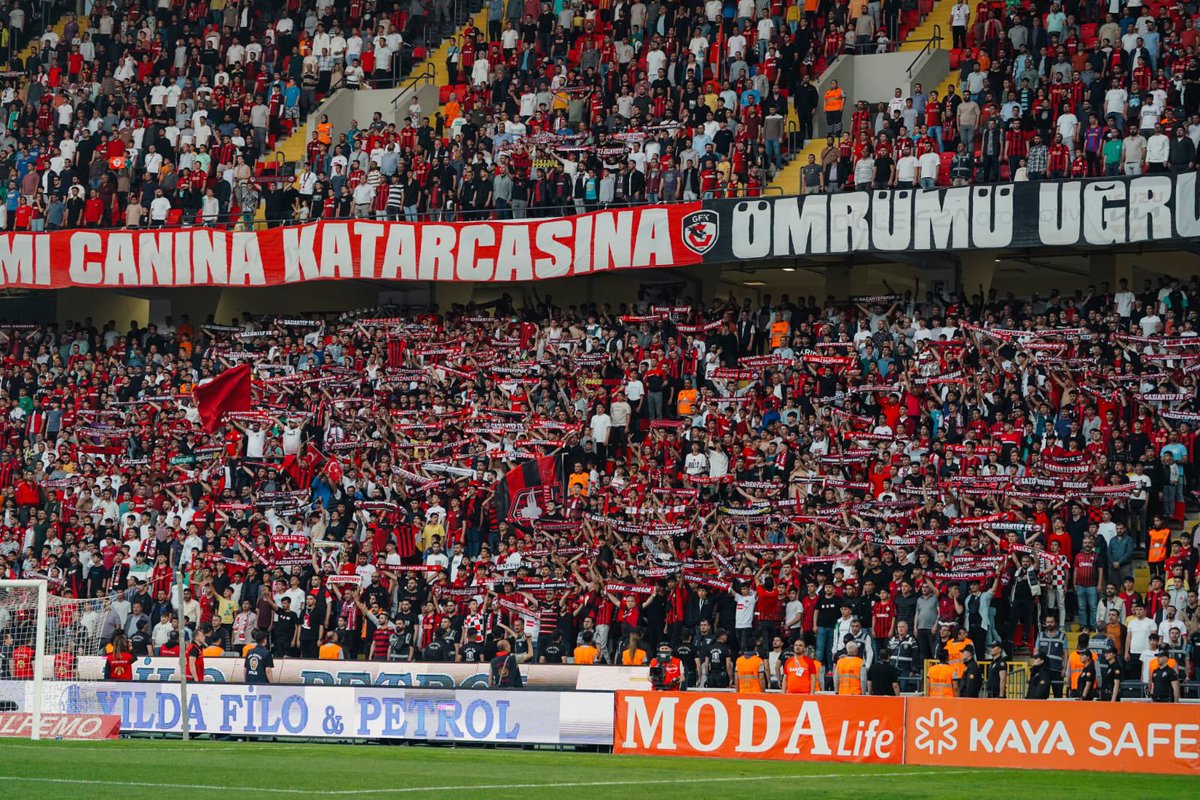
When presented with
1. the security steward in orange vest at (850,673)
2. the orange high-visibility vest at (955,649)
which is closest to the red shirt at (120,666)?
the security steward in orange vest at (850,673)

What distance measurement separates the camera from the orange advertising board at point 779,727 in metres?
20.6

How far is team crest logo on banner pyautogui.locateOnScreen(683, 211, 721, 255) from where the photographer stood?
33.8m

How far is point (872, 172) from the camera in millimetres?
32500

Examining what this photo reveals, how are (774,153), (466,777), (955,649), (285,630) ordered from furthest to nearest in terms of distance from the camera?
(774,153), (285,630), (955,649), (466,777)

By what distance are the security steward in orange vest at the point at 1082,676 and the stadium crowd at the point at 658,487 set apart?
0.46ft

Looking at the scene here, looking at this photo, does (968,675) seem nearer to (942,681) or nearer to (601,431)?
(942,681)

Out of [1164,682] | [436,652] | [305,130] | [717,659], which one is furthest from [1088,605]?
[305,130]

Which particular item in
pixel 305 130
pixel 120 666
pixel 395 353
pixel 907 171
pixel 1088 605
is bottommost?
pixel 120 666

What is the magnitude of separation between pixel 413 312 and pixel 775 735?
18.8m

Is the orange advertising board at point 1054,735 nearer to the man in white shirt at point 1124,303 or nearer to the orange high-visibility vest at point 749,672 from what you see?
the orange high-visibility vest at point 749,672

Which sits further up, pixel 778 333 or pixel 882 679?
pixel 778 333

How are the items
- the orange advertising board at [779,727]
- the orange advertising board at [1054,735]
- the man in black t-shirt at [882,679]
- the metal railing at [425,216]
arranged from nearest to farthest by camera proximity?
the orange advertising board at [1054,735] < the orange advertising board at [779,727] < the man in black t-shirt at [882,679] < the metal railing at [425,216]

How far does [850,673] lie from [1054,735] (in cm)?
418

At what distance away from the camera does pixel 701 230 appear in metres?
33.8
